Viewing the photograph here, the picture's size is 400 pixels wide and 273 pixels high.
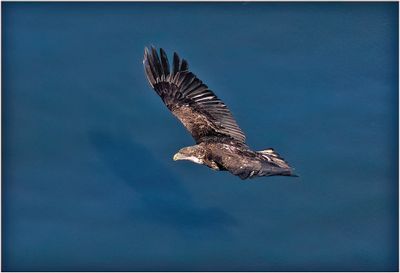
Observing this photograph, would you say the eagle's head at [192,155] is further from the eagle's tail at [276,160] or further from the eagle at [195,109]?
the eagle's tail at [276,160]

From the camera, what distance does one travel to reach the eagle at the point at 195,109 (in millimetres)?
18484

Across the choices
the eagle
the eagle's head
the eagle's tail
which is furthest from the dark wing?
the eagle's tail

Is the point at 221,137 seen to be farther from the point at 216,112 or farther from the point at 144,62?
the point at 144,62

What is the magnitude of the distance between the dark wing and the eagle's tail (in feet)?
3.52

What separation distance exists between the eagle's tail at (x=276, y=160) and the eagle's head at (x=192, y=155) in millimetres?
1131

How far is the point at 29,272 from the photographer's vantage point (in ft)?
63.5

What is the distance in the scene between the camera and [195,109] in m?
19.4

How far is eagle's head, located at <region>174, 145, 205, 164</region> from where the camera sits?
18406 millimetres

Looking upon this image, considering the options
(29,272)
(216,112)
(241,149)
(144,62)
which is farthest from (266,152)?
(29,272)

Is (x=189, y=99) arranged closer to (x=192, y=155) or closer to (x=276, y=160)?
(x=192, y=155)

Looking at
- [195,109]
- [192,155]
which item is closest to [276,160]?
[192,155]

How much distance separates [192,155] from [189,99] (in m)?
1.52

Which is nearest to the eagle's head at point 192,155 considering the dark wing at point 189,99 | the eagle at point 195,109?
the eagle at point 195,109

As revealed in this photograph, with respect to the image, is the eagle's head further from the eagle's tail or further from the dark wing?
the eagle's tail
